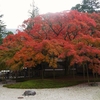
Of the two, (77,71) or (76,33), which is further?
(77,71)

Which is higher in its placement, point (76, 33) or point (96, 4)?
point (96, 4)

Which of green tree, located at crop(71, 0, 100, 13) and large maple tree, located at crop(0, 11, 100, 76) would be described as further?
green tree, located at crop(71, 0, 100, 13)

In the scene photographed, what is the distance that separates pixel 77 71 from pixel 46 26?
739 cm

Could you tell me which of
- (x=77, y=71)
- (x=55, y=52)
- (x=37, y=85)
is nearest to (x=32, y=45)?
(x=55, y=52)

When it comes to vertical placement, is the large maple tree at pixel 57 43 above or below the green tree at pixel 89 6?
below

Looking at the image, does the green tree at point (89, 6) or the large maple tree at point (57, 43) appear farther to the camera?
the green tree at point (89, 6)

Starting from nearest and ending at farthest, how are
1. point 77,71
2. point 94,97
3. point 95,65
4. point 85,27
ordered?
point 94,97 → point 95,65 → point 85,27 → point 77,71

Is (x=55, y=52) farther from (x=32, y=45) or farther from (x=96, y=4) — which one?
(x=96, y=4)

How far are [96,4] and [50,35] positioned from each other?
1526 cm

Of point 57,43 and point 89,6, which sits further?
point 89,6

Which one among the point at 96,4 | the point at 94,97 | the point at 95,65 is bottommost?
the point at 94,97

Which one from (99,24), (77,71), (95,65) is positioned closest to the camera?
(95,65)

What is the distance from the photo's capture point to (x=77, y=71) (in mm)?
21156

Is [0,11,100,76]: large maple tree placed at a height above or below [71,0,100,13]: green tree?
below
